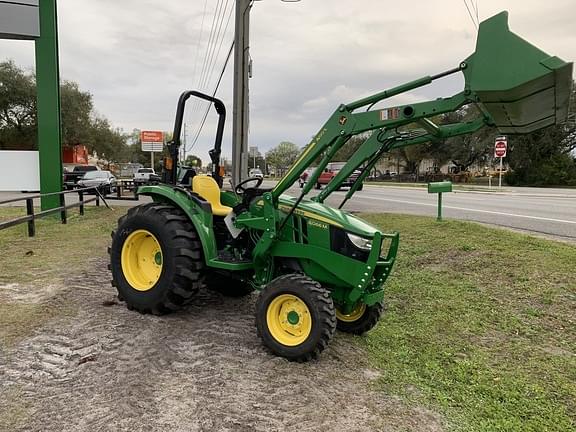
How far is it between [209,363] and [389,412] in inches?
53.8

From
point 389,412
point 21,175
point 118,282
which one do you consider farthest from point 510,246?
point 21,175

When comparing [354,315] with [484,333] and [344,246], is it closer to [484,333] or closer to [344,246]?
[344,246]

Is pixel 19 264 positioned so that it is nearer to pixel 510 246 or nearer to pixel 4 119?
pixel 510 246

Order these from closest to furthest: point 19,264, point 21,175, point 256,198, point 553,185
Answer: point 256,198, point 19,264, point 21,175, point 553,185

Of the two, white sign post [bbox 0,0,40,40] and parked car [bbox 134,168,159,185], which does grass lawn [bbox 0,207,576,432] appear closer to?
parked car [bbox 134,168,159,185]

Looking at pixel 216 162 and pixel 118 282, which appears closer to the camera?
pixel 118 282

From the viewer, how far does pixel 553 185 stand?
4066cm

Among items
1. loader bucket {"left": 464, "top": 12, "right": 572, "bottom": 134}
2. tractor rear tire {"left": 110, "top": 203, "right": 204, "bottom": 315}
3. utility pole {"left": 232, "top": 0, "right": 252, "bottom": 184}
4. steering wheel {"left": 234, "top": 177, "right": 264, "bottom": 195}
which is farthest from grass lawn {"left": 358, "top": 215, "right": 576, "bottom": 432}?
utility pole {"left": 232, "top": 0, "right": 252, "bottom": 184}

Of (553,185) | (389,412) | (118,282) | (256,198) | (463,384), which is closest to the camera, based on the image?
(389,412)

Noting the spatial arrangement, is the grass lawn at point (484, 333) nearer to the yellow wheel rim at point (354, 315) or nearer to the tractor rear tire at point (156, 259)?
the yellow wheel rim at point (354, 315)

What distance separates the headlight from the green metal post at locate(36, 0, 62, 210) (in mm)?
11243

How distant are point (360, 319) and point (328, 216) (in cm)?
98

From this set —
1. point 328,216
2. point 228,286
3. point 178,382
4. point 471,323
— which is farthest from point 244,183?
Result: point 471,323

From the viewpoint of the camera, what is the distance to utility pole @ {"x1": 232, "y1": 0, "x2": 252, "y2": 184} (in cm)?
1005
